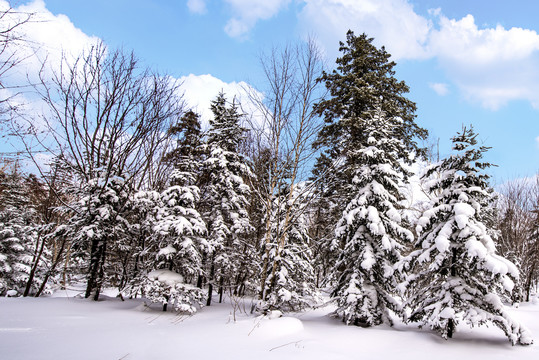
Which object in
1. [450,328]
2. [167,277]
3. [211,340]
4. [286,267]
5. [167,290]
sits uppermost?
[286,267]

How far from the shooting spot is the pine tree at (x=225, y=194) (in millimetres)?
16266

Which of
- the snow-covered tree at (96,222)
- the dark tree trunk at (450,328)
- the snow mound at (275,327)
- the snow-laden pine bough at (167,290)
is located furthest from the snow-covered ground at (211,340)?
the snow-covered tree at (96,222)

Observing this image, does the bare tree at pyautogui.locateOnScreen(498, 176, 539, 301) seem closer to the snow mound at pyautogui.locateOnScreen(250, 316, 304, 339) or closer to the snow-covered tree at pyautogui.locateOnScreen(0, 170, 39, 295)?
the snow mound at pyautogui.locateOnScreen(250, 316, 304, 339)

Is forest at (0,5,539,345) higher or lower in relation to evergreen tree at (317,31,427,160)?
lower

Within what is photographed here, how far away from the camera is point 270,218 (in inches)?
413

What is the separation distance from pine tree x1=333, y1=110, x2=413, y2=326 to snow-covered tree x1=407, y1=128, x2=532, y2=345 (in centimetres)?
145

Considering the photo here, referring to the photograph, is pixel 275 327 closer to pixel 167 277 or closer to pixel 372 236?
pixel 372 236

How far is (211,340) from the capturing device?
686 centimetres

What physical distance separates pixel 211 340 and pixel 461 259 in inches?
301

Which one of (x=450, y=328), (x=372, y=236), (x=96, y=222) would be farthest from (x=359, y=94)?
(x=96, y=222)

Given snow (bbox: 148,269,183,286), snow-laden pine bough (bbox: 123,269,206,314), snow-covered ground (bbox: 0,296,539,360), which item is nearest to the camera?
snow-covered ground (bbox: 0,296,539,360)

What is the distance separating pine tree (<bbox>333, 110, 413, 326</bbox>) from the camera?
10406 mm

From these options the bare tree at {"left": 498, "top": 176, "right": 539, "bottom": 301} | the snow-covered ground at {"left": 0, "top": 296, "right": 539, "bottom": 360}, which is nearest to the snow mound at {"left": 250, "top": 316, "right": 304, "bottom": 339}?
the snow-covered ground at {"left": 0, "top": 296, "right": 539, "bottom": 360}

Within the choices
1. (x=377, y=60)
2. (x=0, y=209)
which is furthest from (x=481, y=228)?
(x=0, y=209)
